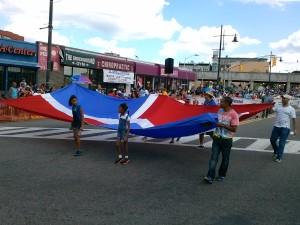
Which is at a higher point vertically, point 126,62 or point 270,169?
point 126,62

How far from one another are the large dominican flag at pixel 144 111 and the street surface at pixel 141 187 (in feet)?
2.49

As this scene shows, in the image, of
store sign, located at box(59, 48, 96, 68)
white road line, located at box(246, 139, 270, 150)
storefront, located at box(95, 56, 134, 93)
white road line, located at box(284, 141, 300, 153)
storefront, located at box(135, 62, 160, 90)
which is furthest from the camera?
storefront, located at box(135, 62, 160, 90)

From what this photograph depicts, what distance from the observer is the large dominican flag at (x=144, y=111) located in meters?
8.66

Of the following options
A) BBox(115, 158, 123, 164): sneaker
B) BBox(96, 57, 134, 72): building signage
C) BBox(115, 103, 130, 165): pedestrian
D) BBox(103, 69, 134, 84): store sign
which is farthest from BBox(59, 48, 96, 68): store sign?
BBox(115, 158, 123, 164): sneaker

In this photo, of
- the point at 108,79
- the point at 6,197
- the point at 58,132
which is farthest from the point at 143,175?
the point at 108,79

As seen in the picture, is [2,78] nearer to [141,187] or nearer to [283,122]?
[283,122]

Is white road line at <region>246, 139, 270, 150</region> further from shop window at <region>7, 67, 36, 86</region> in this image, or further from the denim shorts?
shop window at <region>7, 67, 36, 86</region>

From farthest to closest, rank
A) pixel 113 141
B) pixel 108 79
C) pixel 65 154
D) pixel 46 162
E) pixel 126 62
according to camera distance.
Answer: pixel 126 62 < pixel 108 79 < pixel 113 141 < pixel 65 154 < pixel 46 162

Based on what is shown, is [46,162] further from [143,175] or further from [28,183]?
[143,175]

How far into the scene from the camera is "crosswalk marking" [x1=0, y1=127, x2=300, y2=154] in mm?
11289

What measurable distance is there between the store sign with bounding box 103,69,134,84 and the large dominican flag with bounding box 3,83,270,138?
19748mm

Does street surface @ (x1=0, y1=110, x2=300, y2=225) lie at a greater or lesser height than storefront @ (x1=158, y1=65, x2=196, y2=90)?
lesser

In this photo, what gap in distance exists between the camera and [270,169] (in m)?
8.20

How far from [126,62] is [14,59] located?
1327 cm
